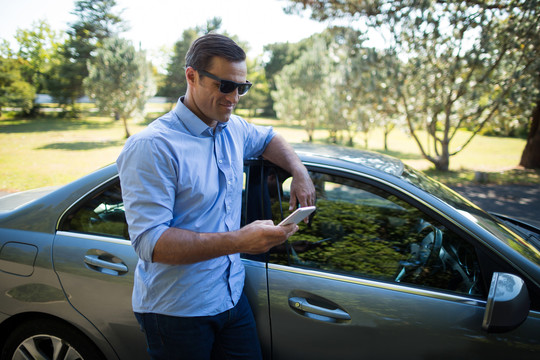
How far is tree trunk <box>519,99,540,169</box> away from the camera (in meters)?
11.5

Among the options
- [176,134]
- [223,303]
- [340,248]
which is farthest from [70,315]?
[340,248]

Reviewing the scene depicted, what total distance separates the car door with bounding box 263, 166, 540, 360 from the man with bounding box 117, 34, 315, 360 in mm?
230

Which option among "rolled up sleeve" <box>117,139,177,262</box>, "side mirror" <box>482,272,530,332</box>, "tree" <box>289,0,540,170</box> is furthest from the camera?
"tree" <box>289,0,540,170</box>

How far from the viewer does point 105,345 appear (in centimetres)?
186

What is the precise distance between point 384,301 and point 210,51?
4.26 ft

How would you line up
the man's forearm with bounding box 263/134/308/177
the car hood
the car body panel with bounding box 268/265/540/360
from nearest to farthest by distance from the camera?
the car body panel with bounding box 268/265/540/360 → the man's forearm with bounding box 263/134/308/177 → the car hood

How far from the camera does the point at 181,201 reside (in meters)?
1.33

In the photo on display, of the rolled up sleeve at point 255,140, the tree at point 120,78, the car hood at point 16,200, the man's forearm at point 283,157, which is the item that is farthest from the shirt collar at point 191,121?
the tree at point 120,78

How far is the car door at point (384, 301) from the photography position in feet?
5.08

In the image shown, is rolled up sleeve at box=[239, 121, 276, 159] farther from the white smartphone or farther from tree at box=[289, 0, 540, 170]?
tree at box=[289, 0, 540, 170]

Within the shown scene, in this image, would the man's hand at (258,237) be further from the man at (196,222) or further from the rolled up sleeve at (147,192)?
the rolled up sleeve at (147,192)

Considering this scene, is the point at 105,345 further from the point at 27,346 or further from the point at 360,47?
the point at 360,47

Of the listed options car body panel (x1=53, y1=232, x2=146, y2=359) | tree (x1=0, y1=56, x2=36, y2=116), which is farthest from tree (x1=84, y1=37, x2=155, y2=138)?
car body panel (x1=53, y1=232, x2=146, y2=359)

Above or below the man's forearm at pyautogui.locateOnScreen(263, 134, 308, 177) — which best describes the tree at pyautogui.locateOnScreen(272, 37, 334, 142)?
above
